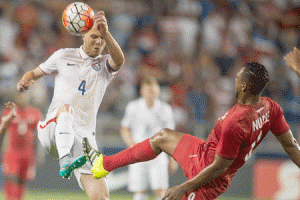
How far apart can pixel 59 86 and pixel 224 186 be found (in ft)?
6.63

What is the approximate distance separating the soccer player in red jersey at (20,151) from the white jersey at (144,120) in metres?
1.84

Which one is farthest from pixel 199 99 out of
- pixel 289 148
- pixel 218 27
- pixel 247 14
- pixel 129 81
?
pixel 289 148

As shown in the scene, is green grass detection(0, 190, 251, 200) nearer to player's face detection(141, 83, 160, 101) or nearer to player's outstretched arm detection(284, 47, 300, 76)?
player's face detection(141, 83, 160, 101)

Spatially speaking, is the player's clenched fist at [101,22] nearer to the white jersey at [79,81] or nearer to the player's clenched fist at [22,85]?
the white jersey at [79,81]

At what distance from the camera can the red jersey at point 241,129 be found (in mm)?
3834

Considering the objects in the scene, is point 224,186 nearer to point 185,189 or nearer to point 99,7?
point 185,189

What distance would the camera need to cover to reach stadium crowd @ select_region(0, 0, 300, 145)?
958 cm

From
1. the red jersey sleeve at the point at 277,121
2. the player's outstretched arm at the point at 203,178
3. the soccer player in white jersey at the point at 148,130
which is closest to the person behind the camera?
the player's outstretched arm at the point at 203,178

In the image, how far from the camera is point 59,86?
4.64 meters

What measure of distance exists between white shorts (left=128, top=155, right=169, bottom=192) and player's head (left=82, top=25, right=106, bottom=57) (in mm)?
3200

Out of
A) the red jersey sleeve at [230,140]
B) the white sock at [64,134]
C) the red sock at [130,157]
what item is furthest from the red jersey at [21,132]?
the red jersey sleeve at [230,140]

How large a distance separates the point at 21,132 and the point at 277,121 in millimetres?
5260

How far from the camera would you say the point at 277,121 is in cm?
423

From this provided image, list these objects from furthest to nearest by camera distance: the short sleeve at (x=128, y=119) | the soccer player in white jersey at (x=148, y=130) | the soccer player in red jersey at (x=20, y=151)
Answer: the soccer player in red jersey at (x=20, y=151)
the short sleeve at (x=128, y=119)
the soccer player in white jersey at (x=148, y=130)
